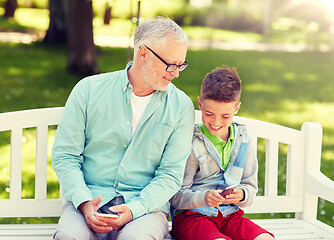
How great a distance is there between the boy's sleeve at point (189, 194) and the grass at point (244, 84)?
7.66ft

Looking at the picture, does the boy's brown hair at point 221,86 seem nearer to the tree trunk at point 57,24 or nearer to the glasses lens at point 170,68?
the glasses lens at point 170,68

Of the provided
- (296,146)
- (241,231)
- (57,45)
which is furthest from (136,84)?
(57,45)

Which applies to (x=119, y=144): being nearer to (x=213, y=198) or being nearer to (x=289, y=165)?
(x=213, y=198)

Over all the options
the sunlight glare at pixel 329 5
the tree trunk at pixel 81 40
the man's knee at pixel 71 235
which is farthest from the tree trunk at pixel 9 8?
the man's knee at pixel 71 235

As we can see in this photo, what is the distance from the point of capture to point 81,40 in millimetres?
10297

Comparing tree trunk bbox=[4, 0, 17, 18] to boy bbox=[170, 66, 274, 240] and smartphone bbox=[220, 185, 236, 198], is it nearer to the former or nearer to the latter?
boy bbox=[170, 66, 274, 240]

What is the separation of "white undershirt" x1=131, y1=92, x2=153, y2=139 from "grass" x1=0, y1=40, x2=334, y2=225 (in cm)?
250

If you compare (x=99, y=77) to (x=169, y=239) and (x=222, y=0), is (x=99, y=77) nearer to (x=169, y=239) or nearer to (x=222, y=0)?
(x=169, y=239)

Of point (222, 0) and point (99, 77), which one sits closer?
point (99, 77)

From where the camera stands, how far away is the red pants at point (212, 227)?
9.56 feet

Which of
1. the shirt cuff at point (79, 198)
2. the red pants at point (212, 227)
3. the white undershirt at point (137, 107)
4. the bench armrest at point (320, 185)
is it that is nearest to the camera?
the shirt cuff at point (79, 198)

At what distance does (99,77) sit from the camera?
121 inches

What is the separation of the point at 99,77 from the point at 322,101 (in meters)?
8.77

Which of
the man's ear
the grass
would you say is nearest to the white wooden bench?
the man's ear
